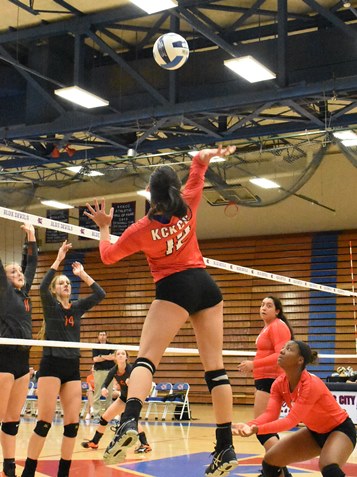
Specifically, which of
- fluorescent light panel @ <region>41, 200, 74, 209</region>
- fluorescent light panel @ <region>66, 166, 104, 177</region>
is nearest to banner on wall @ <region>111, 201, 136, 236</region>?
fluorescent light panel @ <region>66, 166, 104, 177</region>

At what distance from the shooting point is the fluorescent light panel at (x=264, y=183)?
1193 centimetres

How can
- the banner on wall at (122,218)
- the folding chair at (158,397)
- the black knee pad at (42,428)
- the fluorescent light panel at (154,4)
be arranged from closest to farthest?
1. the black knee pad at (42,428)
2. the fluorescent light panel at (154,4)
3. the banner on wall at (122,218)
4. the folding chair at (158,397)

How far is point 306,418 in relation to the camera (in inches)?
194

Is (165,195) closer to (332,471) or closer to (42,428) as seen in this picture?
(332,471)

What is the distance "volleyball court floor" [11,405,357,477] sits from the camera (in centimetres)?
700

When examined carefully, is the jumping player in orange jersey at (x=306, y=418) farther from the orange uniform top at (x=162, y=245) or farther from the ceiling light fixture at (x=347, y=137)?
the ceiling light fixture at (x=347, y=137)

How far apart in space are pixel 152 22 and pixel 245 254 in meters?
7.89

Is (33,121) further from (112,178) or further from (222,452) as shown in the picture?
(222,452)

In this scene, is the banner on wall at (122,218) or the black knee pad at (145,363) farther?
the banner on wall at (122,218)

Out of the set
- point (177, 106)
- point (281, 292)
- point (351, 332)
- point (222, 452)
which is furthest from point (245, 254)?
point (222, 452)

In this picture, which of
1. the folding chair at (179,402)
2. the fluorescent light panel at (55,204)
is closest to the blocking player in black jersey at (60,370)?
the fluorescent light panel at (55,204)

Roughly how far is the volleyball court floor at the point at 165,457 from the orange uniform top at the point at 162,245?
3015mm

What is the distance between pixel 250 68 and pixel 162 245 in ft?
26.4

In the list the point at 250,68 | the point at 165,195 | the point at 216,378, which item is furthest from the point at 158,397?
the point at 165,195
